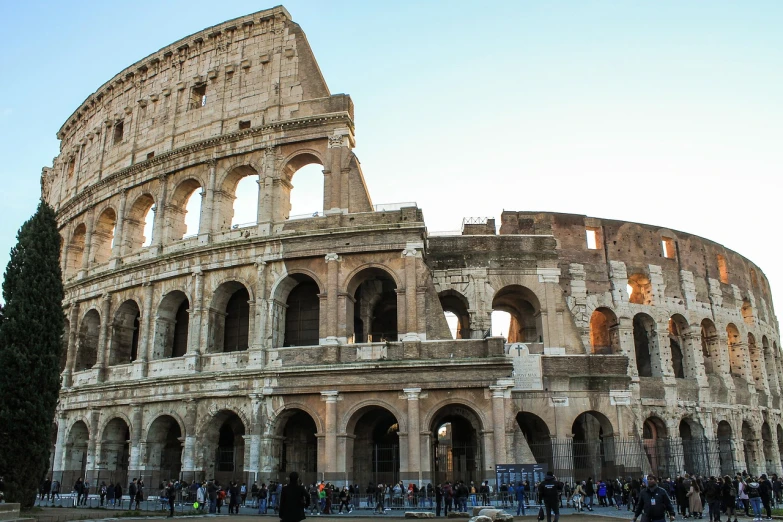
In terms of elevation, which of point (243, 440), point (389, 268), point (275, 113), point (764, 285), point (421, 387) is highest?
point (275, 113)

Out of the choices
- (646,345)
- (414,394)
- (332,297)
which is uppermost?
(332,297)

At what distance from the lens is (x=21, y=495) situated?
15.6 m

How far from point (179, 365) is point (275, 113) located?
30.2ft

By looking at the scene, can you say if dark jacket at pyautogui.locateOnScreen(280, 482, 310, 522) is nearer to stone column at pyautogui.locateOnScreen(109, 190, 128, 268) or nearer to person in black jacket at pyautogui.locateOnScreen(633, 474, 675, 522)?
person in black jacket at pyautogui.locateOnScreen(633, 474, 675, 522)

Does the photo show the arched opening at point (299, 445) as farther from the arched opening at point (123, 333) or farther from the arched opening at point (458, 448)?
the arched opening at point (123, 333)

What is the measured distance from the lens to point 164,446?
22281 millimetres

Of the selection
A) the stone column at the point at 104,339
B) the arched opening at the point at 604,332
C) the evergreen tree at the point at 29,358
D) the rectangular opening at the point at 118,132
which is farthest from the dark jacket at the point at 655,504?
the rectangular opening at the point at 118,132

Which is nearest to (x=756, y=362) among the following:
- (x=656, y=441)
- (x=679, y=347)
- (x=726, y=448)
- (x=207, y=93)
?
(x=679, y=347)

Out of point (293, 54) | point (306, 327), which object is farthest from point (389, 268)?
point (293, 54)

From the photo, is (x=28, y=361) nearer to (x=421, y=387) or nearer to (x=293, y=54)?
(x=421, y=387)

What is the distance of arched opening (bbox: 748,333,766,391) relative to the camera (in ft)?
104

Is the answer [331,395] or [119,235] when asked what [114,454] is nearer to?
[119,235]

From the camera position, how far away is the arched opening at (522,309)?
23156 mm

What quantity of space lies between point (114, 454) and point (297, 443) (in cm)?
701
